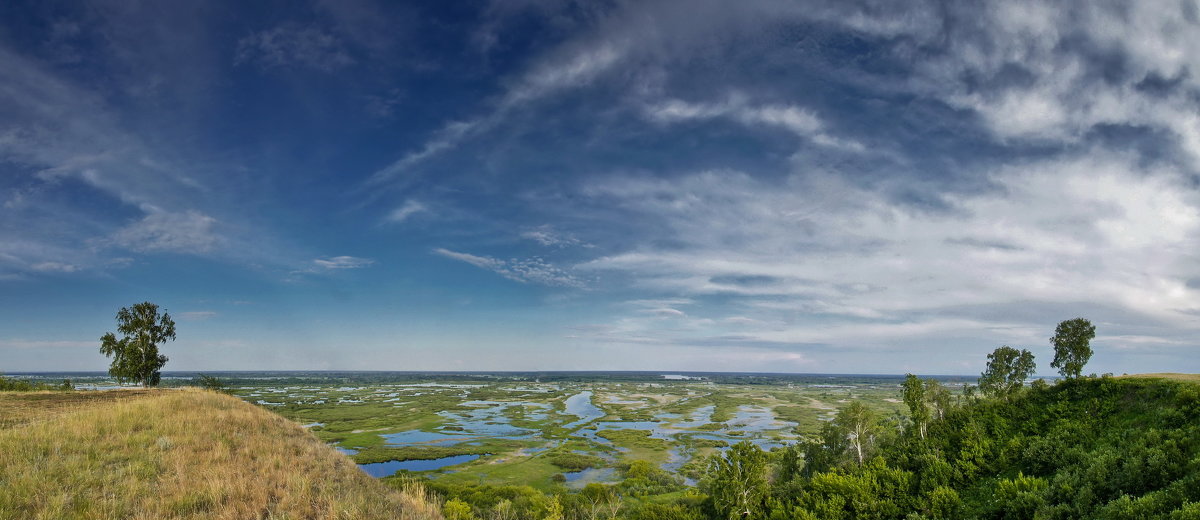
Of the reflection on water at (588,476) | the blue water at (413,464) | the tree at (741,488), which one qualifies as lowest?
the reflection on water at (588,476)

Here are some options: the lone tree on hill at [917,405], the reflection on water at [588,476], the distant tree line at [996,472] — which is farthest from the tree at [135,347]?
the lone tree on hill at [917,405]

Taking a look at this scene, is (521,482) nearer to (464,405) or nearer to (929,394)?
(929,394)

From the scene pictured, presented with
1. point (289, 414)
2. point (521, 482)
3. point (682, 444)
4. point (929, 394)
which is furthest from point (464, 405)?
point (929, 394)

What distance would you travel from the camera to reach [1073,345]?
50.5 m

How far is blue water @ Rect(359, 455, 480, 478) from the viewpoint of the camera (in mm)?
67125

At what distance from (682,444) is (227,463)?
272ft

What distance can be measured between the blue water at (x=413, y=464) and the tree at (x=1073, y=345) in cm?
7445

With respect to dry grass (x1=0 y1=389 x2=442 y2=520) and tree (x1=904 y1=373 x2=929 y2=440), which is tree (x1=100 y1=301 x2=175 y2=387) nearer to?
dry grass (x1=0 y1=389 x2=442 y2=520)

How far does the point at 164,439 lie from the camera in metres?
13.4

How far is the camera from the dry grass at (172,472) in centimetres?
886

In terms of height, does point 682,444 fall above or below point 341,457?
below

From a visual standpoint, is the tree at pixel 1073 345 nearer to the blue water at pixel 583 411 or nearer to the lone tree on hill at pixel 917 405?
the lone tree on hill at pixel 917 405

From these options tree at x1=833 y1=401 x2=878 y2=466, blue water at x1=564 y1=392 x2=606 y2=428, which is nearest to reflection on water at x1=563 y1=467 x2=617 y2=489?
tree at x1=833 y1=401 x2=878 y2=466

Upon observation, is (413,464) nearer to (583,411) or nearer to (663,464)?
(663,464)
